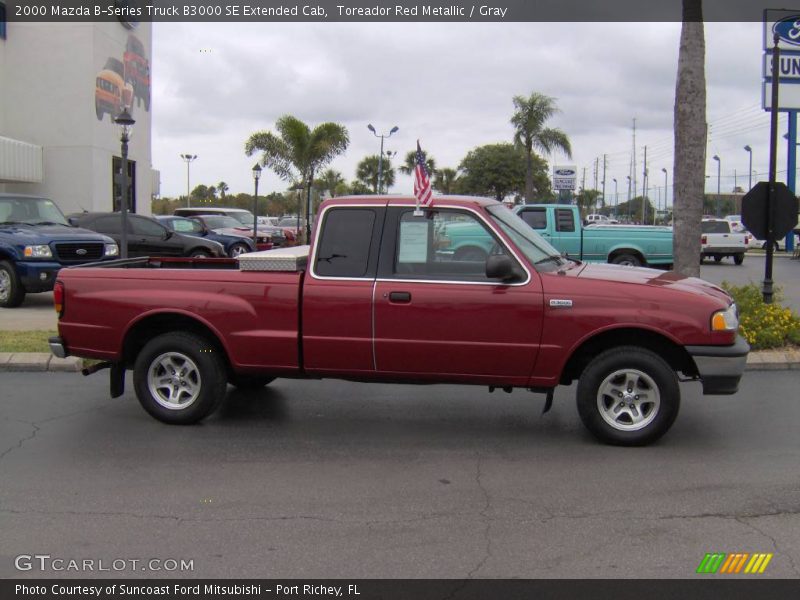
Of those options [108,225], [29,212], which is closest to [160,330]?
[29,212]

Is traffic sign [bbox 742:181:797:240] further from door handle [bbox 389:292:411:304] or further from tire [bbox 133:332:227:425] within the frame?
tire [bbox 133:332:227:425]

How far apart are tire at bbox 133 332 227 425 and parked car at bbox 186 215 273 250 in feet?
61.4

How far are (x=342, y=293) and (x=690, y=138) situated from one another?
6.39 meters

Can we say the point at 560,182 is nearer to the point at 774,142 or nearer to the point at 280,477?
the point at 774,142

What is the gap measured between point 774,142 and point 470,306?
7.11 meters

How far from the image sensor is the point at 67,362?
9281mm

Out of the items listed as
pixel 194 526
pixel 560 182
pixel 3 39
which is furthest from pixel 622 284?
pixel 3 39

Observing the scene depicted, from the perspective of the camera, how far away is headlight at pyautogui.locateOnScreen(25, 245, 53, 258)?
1340 centimetres

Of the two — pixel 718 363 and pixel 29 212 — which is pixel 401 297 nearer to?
pixel 718 363

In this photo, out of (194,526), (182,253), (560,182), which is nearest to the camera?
(194,526)

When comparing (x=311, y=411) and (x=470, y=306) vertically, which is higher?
(x=470, y=306)

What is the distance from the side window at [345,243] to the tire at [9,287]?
893cm

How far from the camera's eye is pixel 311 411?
24.9 ft

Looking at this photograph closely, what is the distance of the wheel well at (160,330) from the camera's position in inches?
271
